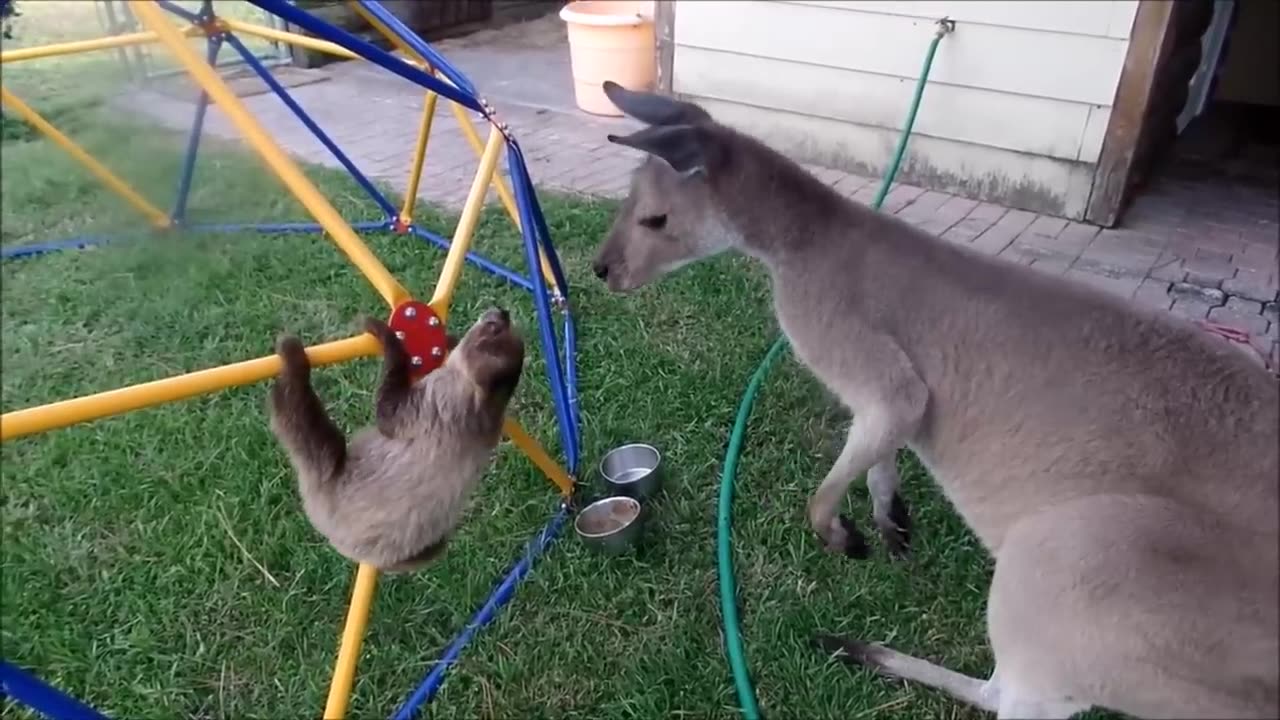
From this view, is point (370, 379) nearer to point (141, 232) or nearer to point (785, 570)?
point (785, 570)

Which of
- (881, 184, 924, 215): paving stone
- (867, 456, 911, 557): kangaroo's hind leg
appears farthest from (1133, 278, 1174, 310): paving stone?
(867, 456, 911, 557): kangaroo's hind leg

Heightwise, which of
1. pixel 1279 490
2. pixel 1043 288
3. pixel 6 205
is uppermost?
pixel 6 205

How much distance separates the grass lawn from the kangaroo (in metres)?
0.25

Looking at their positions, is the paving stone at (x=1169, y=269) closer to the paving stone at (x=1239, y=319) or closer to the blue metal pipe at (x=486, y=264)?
the paving stone at (x=1239, y=319)

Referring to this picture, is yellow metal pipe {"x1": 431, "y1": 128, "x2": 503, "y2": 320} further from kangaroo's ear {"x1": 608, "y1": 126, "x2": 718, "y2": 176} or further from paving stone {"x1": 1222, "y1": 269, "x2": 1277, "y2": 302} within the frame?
paving stone {"x1": 1222, "y1": 269, "x2": 1277, "y2": 302}

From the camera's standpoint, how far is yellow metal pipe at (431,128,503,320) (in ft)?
8.00

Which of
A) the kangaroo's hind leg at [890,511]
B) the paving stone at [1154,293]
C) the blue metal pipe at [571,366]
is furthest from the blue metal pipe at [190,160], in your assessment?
the paving stone at [1154,293]

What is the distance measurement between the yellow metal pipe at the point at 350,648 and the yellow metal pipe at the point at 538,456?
0.60 metres

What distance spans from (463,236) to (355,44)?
1.85ft

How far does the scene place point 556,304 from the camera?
424 cm

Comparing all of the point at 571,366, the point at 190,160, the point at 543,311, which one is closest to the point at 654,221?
the point at 543,311

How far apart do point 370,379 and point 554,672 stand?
5.46ft

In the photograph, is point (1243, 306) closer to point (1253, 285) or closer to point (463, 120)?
point (1253, 285)

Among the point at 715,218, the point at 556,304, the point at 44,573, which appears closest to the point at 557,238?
the point at 556,304
